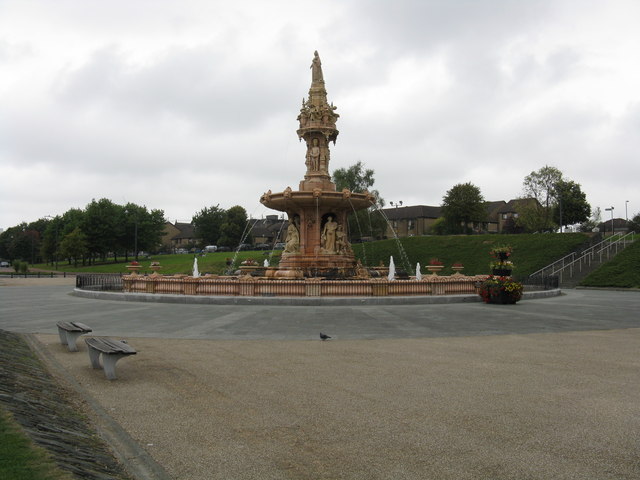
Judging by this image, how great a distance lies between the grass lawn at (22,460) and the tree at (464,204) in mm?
76894

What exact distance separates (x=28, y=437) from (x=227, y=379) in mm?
3723

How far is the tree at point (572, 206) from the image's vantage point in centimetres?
7494

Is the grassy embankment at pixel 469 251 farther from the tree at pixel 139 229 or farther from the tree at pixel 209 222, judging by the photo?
the tree at pixel 209 222

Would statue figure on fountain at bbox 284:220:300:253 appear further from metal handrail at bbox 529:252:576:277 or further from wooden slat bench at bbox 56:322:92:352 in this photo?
metal handrail at bbox 529:252:576:277

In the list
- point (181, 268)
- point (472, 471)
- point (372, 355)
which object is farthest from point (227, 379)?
point (181, 268)

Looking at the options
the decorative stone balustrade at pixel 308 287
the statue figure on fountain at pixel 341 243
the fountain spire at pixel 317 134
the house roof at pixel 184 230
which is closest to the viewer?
the decorative stone balustrade at pixel 308 287

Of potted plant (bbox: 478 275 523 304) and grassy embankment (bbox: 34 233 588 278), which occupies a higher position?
grassy embankment (bbox: 34 233 588 278)

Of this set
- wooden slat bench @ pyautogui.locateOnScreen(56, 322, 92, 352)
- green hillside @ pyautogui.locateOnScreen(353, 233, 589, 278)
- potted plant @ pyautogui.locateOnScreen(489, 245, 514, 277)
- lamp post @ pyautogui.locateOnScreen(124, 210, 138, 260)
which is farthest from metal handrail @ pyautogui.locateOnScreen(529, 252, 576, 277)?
lamp post @ pyautogui.locateOnScreen(124, 210, 138, 260)

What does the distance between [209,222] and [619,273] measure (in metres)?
85.1

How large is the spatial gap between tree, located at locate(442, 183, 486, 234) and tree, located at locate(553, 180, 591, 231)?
35.8ft

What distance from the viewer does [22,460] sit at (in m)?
3.93

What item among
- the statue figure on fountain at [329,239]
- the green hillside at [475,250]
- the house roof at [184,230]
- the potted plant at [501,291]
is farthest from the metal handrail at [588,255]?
the house roof at [184,230]

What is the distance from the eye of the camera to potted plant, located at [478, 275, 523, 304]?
845 inches

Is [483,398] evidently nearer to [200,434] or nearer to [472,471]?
[472,471]
